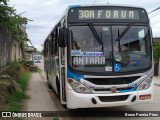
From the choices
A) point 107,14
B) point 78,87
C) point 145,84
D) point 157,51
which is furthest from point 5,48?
point 157,51

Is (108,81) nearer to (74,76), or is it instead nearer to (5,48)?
(74,76)

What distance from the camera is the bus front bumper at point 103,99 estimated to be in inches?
353

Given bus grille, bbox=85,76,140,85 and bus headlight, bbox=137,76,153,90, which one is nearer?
bus grille, bbox=85,76,140,85

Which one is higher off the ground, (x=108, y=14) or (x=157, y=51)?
(x=108, y=14)

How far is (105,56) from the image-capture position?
9.19m

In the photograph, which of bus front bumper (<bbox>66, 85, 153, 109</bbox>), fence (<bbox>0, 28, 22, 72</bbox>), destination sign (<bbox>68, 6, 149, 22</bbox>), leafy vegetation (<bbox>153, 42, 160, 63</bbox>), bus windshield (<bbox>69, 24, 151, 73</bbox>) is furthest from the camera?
leafy vegetation (<bbox>153, 42, 160, 63</bbox>)

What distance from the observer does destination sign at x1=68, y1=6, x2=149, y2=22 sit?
31.2 ft

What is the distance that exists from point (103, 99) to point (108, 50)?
1279mm

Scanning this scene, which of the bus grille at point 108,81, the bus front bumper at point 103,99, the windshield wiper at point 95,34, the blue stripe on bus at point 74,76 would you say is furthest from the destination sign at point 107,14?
the bus front bumper at point 103,99

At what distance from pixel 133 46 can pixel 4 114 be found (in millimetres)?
3915

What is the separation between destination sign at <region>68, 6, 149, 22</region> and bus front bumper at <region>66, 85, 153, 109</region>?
1.98m

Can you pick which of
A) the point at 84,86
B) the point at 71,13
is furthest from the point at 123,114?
the point at 71,13

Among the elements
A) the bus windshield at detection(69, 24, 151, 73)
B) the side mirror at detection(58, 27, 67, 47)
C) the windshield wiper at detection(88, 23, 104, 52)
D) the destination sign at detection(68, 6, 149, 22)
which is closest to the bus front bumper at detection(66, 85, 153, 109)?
the bus windshield at detection(69, 24, 151, 73)

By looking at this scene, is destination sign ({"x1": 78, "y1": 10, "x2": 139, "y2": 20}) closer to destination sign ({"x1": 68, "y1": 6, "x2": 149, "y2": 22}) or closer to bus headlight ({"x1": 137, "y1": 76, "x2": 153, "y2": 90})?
destination sign ({"x1": 68, "y1": 6, "x2": 149, "y2": 22})
